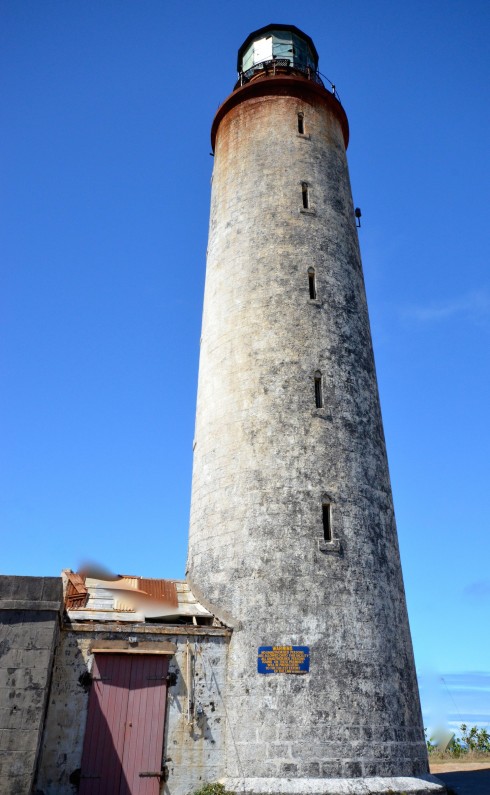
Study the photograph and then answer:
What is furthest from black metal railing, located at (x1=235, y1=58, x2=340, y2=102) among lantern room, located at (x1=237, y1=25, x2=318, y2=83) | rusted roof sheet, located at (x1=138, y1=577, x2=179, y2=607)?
rusted roof sheet, located at (x1=138, y1=577, x2=179, y2=607)

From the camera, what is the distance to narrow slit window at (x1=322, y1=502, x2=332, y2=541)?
15164 mm

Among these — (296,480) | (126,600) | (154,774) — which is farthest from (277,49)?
(154,774)

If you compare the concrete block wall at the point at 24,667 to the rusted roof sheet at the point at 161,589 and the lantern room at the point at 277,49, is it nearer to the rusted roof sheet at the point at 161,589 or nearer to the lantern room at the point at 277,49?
the rusted roof sheet at the point at 161,589

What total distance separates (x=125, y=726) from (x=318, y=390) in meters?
9.35

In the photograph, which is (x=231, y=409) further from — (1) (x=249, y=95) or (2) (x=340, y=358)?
(1) (x=249, y=95)

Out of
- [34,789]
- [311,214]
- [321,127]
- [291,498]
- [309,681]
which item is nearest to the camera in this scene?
[34,789]

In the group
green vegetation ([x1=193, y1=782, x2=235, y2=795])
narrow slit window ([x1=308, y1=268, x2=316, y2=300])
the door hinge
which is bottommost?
green vegetation ([x1=193, y1=782, x2=235, y2=795])

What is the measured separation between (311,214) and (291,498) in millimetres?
9303

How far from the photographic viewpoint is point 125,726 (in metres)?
13.4

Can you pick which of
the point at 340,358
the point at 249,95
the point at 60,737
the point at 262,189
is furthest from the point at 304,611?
the point at 249,95

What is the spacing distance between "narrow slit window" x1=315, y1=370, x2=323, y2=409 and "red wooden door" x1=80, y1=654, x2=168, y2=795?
24.3ft

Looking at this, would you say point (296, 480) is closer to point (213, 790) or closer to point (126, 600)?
point (126, 600)

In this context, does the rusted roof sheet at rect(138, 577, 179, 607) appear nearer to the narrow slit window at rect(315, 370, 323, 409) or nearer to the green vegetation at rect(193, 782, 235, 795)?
the green vegetation at rect(193, 782, 235, 795)

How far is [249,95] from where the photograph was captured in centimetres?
2220
